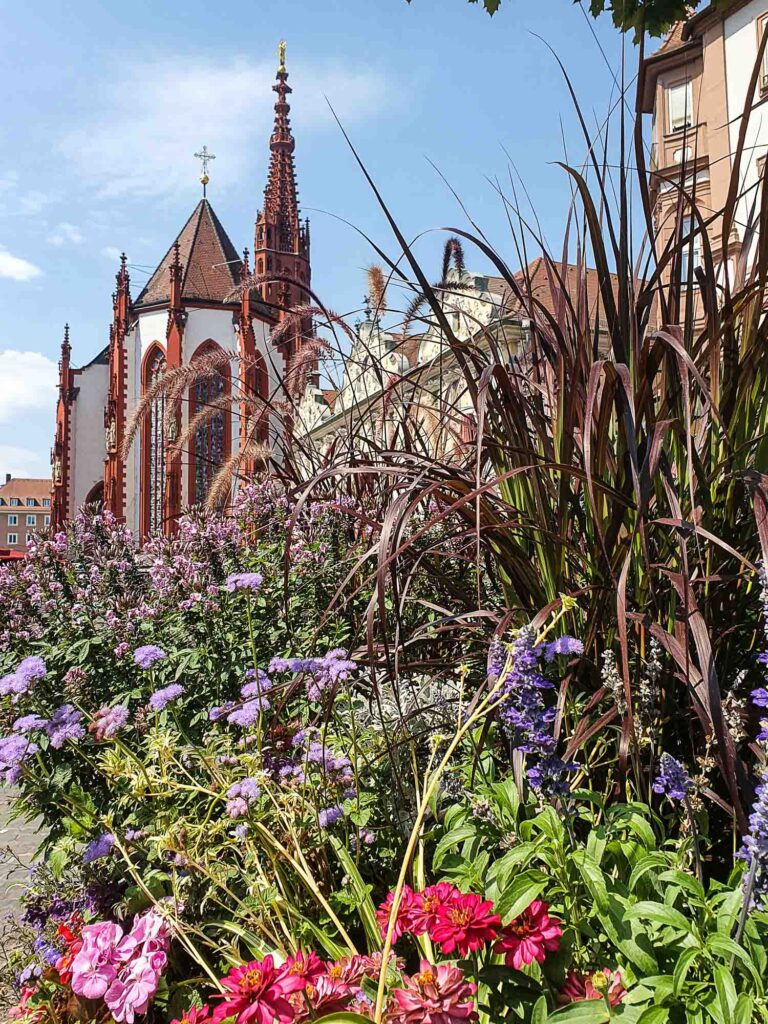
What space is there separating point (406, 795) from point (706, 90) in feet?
68.7

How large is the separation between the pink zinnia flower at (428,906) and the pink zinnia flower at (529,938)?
11 centimetres

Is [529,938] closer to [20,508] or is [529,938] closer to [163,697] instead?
[163,697]

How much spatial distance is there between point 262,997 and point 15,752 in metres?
1.38

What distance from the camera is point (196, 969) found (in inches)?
93.4

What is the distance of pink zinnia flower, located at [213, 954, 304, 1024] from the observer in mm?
1275

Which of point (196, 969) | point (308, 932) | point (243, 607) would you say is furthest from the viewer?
point (243, 607)

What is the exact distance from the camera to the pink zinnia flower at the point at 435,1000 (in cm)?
126

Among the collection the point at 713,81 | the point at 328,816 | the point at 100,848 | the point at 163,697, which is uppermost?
the point at 713,81

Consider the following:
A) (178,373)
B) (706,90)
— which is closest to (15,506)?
(706,90)

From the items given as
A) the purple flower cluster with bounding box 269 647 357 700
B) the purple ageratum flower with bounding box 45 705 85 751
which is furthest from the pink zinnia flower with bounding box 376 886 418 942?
the purple ageratum flower with bounding box 45 705 85 751

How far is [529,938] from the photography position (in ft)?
4.52

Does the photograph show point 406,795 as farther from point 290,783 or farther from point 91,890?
point 91,890

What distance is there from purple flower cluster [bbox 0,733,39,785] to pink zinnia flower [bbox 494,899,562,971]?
1548 mm

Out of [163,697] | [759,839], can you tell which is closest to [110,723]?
[163,697]
